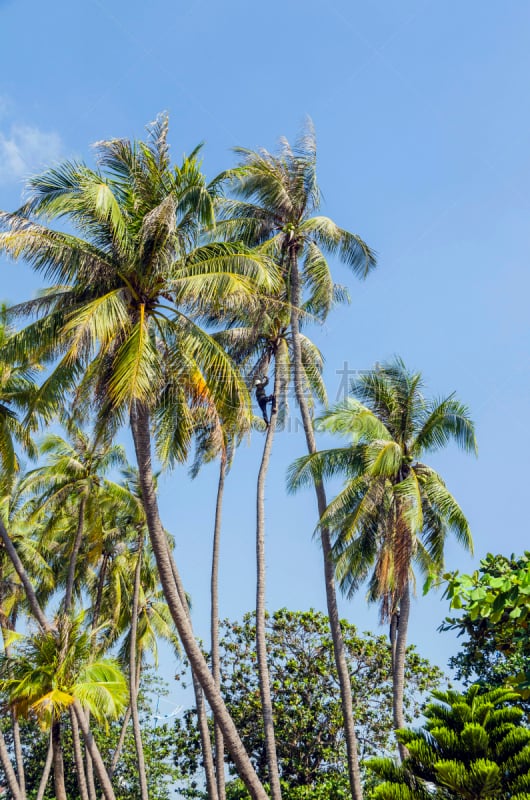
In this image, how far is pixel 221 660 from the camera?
27.8m

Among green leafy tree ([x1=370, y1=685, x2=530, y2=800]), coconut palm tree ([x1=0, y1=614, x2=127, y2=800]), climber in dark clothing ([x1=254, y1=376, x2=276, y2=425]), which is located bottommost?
green leafy tree ([x1=370, y1=685, x2=530, y2=800])

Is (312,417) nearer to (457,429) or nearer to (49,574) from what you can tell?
(457,429)

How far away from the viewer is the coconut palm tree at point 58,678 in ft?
51.9

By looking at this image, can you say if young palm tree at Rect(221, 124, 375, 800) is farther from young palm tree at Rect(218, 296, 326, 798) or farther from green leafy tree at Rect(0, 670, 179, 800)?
green leafy tree at Rect(0, 670, 179, 800)

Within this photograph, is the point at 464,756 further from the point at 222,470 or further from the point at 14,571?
the point at 14,571

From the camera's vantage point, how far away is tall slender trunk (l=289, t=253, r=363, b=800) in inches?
640

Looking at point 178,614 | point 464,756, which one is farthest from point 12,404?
point 464,756

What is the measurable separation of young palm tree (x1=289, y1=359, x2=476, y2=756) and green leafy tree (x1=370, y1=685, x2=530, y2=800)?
21.8 ft

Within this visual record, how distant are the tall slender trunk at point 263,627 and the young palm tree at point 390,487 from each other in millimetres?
1394

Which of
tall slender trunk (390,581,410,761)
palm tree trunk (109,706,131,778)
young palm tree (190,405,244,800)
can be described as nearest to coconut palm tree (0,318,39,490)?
young palm tree (190,405,244,800)

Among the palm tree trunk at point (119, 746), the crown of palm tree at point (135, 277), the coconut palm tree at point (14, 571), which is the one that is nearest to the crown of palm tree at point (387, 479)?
the crown of palm tree at point (135, 277)

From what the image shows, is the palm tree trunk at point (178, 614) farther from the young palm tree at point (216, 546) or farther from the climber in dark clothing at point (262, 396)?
the climber in dark clothing at point (262, 396)

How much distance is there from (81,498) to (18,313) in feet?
36.5

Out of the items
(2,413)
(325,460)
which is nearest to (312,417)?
(325,460)
